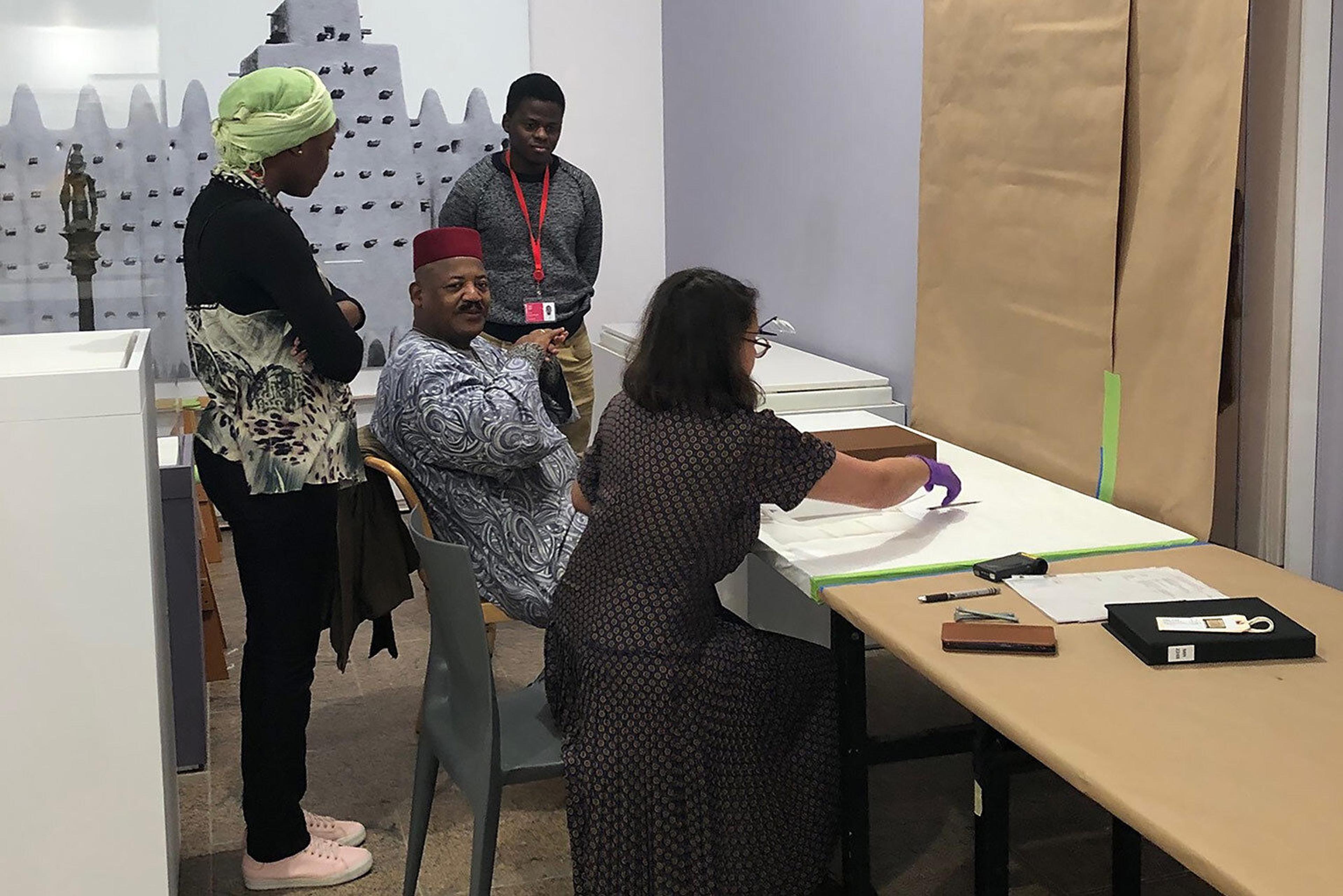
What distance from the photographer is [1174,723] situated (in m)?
1.48

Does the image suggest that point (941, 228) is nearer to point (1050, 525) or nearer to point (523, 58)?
point (1050, 525)

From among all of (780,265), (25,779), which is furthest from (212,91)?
(25,779)

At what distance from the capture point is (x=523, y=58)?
5102 millimetres

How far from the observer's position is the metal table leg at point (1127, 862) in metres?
2.17

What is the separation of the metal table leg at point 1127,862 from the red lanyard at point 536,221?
2446 millimetres

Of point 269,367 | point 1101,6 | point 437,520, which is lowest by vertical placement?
point 437,520

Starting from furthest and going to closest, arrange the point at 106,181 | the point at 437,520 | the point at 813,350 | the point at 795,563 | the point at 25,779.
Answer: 1. the point at 106,181
2. the point at 813,350
3. the point at 437,520
4. the point at 795,563
5. the point at 25,779

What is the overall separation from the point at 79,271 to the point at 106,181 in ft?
1.09

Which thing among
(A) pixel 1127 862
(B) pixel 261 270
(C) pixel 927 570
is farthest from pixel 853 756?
(B) pixel 261 270

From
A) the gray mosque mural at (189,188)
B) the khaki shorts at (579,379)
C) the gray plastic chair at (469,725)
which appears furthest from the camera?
the gray mosque mural at (189,188)

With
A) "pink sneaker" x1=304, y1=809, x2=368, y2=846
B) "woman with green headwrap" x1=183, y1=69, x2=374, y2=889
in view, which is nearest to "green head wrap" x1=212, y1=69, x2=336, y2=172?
"woman with green headwrap" x1=183, y1=69, x2=374, y2=889

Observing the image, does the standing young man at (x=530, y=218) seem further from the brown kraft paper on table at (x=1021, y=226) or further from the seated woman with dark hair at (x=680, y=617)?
the seated woman with dark hair at (x=680, y=617)

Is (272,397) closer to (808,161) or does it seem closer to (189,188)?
(808,161)

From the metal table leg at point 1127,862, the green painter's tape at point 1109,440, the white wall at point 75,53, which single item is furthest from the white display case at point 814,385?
the white wall at point 75,53
